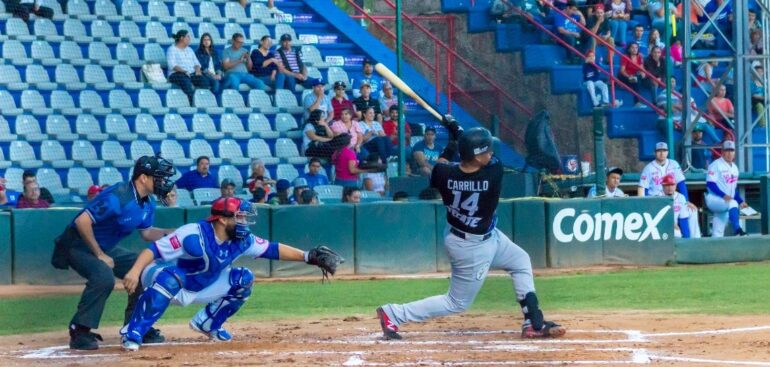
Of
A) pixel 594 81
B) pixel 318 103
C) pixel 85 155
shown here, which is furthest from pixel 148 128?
pixel 594 81

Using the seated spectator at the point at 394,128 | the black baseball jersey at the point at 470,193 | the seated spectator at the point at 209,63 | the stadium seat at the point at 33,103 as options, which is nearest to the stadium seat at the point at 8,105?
the stadium seat at the point at 33,103

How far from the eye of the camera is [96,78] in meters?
16.5

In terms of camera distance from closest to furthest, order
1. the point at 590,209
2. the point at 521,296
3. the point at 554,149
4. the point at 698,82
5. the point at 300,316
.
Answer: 1. the point at 521,296
2. the point at 300,316
3. the point at 590,209
4. the point at 554,149
5. the point at 698,82

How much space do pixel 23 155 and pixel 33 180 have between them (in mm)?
1008

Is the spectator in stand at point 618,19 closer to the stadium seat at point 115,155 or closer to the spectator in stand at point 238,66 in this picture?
the spectator in stand at point 238,66

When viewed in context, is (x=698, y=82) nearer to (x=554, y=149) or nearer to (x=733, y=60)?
(x=733, y=60)

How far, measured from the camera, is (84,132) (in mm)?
15734

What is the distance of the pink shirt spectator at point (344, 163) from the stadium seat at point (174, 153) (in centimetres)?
181

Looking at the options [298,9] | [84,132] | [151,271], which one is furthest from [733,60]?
[151,271]

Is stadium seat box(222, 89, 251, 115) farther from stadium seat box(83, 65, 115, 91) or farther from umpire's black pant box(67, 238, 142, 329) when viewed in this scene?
umpire's black pant box(67, 238, 142, 329)

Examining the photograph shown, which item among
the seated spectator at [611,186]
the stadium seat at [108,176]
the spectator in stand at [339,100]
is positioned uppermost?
the spectator in stand at [339,100]

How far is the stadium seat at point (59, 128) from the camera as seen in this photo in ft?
51.0

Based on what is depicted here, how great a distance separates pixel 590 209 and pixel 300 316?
5639 millimetres

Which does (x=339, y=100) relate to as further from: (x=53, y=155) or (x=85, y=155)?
(x=53, y=155)
